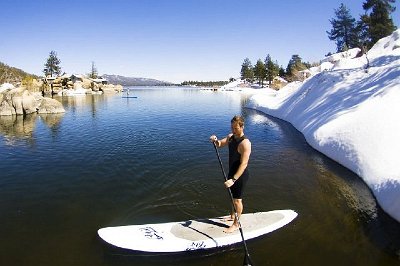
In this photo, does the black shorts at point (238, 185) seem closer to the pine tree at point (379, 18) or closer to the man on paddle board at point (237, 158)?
the man on paddle board at point (237, 158)

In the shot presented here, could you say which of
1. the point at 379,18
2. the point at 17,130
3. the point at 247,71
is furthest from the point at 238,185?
the point at 247,71

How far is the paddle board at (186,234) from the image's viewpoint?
312 inches

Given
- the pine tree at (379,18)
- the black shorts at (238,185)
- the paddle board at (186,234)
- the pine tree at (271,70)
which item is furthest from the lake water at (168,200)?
the pine tree at (271,70)

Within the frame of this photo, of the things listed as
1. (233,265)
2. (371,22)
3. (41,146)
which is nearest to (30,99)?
(41,146)

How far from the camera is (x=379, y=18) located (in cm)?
5978

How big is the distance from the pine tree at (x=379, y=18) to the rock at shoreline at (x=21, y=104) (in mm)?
61952

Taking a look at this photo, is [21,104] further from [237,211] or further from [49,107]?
[237,211]

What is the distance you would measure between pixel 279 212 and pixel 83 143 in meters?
17.4

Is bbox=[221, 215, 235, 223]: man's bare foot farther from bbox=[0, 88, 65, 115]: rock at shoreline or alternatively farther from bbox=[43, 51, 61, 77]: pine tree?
bbox=[43, 51, 61, 77]: pine tree

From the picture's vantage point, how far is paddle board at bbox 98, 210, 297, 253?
7926 millimetres

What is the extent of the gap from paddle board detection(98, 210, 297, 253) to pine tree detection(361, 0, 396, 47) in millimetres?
65126

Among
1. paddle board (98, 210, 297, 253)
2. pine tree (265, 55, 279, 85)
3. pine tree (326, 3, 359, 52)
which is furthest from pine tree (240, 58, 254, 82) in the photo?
paddle board (98, 210, 297, 253)

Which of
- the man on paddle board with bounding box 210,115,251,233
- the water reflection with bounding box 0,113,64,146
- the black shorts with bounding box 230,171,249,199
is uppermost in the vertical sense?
the man on paddle board with bounding box 210,115,251,233

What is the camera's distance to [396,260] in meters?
7.78
